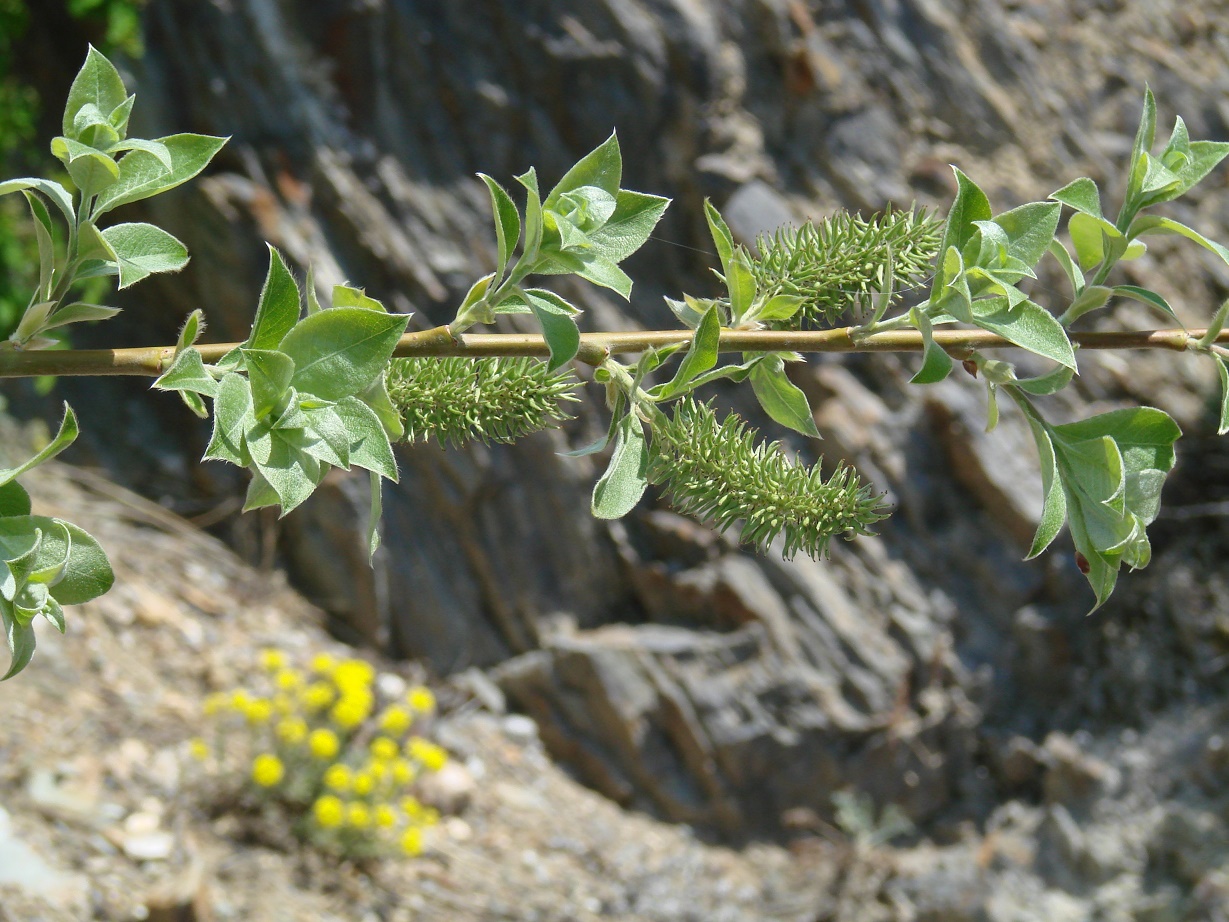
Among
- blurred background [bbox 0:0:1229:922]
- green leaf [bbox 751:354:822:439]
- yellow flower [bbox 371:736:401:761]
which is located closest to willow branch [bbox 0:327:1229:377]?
green leaf [bbox 751:354:822:439]

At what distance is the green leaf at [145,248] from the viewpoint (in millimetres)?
926

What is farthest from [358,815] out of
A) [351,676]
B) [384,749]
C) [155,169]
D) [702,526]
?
[155,169]

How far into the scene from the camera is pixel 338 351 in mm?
770

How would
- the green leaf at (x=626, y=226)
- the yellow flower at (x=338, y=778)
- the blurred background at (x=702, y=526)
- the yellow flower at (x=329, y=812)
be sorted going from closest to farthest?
the green leaf at (x=626, y=226), the yellow flower at (x=329, y=812), the yellow flower at (x=338, y=778), the blurred background at (x=702, y=526)

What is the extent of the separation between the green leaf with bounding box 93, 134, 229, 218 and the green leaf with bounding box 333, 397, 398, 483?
0.87ft

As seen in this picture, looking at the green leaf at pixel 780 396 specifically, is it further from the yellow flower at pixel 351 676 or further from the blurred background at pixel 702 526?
the blurred background at pixel 702 526

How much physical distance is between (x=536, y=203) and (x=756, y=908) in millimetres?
3383

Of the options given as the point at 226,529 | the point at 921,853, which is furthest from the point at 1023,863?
the point at 226,529

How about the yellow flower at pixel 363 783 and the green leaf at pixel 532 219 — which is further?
the yellow flower at pixel 363 783

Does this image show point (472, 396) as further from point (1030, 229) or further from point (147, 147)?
point (1030, 229)

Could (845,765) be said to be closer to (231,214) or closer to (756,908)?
(756,908)

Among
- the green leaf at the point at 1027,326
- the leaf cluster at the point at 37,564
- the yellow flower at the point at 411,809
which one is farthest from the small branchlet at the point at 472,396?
the yellow flower at the point at 411,809

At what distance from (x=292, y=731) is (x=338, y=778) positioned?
20 cm

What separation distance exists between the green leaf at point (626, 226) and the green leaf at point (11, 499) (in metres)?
0.51
